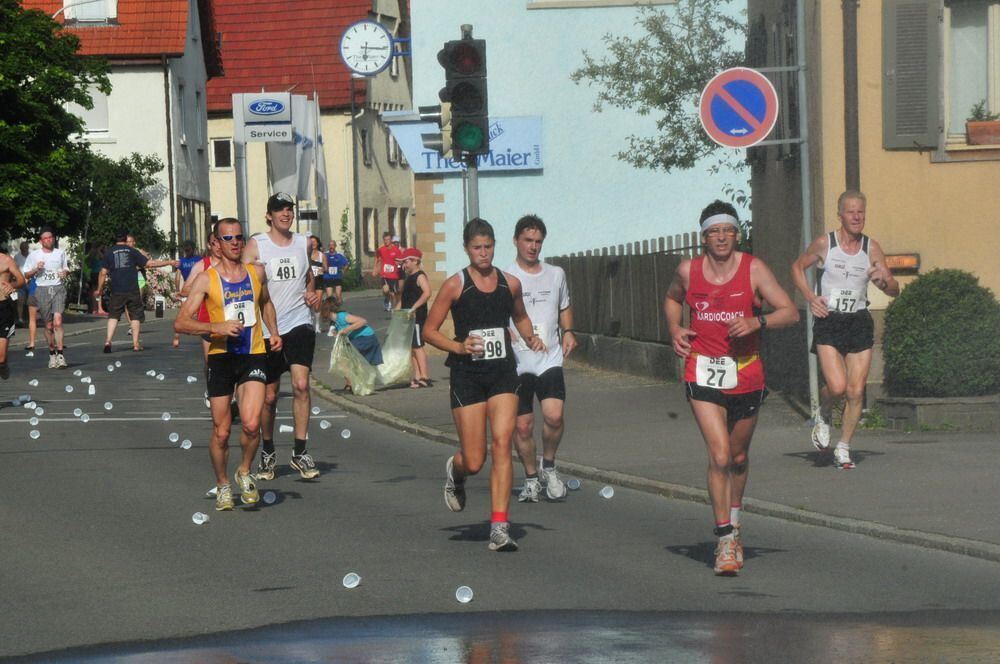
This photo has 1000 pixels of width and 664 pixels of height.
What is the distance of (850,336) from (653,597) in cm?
514

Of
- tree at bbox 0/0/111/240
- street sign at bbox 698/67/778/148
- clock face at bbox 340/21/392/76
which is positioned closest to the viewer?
street sign at bbox 698/67/778/148

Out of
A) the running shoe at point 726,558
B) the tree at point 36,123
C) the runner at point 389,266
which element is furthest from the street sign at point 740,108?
the tree at point 36,123

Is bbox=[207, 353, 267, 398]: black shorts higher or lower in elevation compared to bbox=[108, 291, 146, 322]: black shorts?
higher

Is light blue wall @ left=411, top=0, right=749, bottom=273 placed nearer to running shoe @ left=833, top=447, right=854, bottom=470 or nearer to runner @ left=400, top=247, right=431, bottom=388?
runner @ left=400, top=247, right=431, bottom=388

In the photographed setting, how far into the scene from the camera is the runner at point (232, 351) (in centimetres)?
1115

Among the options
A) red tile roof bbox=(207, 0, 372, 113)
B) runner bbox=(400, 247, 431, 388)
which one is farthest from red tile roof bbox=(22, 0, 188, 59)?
runner bbox=(400, 247, 431, 388)

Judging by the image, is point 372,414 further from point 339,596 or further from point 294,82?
point 294,82

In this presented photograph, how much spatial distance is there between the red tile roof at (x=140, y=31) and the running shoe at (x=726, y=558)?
44.4m

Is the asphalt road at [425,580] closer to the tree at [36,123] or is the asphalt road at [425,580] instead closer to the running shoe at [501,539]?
the running shoe at [501,539]

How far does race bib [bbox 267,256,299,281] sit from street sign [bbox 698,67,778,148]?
144 inches

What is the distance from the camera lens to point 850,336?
497 inches

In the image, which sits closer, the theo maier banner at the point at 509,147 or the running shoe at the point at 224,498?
the running shoe at the point at 224,498

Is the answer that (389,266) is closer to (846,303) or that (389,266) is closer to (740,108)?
(740,108)

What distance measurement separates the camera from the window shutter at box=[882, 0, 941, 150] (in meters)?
15.9
